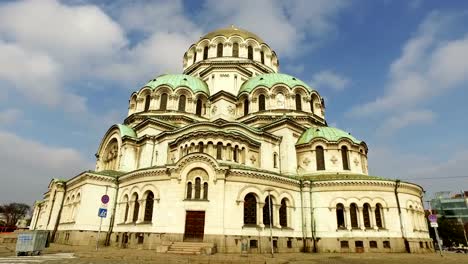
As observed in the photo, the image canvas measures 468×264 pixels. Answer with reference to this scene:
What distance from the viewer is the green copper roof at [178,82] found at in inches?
1405

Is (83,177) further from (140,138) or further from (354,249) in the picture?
(354,249)

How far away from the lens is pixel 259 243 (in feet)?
72.3

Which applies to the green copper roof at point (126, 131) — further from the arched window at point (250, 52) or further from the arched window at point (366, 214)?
the arched window at point (366, 214)

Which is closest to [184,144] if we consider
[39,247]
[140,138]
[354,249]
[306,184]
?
[140,138]

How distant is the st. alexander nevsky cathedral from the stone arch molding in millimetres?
77

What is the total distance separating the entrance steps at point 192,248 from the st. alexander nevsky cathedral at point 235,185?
146 millimetres

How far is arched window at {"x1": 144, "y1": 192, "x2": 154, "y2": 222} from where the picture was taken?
23.5 meters

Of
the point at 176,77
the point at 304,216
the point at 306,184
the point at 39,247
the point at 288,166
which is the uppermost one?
the point at 176,77

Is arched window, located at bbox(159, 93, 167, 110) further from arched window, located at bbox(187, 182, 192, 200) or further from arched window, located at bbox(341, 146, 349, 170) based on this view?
arched window, located at bbox(341, 146, 349, 170)

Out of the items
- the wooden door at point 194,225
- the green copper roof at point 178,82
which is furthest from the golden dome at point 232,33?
the wooden door at point 194,225

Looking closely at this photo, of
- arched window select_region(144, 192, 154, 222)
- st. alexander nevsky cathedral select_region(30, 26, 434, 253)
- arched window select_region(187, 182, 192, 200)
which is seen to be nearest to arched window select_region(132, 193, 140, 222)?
st. alexander nevsky cathedral select_region(30, 26, 434, 253)

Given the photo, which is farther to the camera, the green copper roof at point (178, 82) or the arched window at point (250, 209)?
the green copper roof at point (178, 82)

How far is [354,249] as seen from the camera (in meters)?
24.1

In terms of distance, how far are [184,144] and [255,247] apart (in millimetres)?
11254
